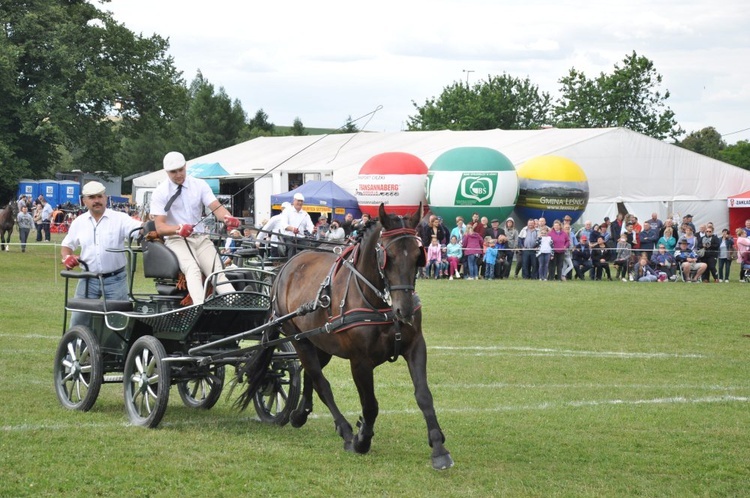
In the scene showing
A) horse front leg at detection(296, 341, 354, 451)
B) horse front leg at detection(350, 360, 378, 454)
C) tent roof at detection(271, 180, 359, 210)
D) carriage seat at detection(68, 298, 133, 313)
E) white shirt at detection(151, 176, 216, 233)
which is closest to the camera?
horse front leg at detection(350, 360, 378, 454)

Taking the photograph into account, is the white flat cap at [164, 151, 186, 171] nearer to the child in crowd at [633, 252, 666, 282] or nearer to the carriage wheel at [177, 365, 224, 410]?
the carriage wheel at [177, 365, 224, 410]

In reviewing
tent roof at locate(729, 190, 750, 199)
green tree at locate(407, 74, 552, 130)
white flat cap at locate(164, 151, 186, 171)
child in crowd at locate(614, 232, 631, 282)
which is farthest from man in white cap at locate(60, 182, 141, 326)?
green tree at locate(407, 74, 552, 130)

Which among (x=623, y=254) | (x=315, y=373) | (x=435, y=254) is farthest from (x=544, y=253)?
(x=315, y=373)

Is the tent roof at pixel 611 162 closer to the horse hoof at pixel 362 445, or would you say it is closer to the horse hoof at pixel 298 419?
the horse hoof at pixel 298 419

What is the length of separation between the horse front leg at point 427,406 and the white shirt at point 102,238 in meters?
3.78

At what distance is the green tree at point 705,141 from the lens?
86075mm

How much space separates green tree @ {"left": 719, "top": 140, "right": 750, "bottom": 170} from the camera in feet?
257

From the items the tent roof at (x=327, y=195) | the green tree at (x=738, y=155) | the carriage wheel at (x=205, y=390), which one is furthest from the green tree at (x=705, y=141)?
the carriage wheel at (x=205, y=390)

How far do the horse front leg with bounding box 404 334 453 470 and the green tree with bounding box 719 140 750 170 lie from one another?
245 feet

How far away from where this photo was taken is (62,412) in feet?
29.8

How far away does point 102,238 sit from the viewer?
993 centimetres

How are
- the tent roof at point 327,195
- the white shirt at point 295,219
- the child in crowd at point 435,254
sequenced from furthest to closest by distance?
the tent roof at point 327,195 → the child in crowd at point 435,254 → the white shirt at point 295,219

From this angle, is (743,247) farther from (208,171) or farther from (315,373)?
(315,373)

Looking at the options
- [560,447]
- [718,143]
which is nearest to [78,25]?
[560,447]
